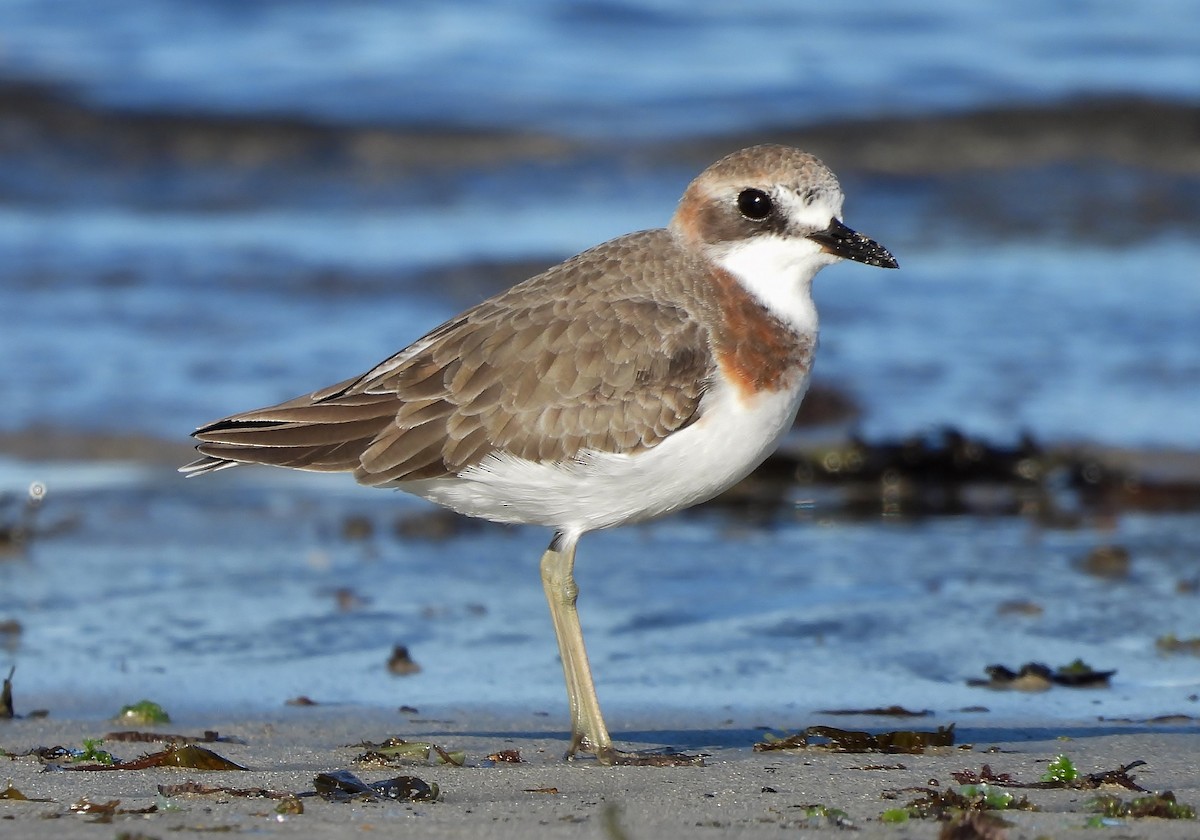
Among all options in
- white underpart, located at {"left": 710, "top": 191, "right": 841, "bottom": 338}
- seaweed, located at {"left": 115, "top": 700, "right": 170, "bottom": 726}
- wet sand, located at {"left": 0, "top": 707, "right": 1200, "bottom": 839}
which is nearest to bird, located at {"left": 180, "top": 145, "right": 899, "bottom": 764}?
white underpart, located at {"left": 710, "top": 191, "right": 841, "bottom": 338}

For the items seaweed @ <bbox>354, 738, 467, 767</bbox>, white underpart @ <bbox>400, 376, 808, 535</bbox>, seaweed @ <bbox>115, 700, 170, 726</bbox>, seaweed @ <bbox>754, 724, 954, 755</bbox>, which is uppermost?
white underpart @ <bbox>400, 376, 808, 535</bbox>

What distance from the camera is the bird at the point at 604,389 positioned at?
5.41m

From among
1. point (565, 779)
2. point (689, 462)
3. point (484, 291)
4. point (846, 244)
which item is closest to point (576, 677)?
point (565, 779)

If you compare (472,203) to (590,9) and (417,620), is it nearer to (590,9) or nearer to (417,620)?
(590,9)

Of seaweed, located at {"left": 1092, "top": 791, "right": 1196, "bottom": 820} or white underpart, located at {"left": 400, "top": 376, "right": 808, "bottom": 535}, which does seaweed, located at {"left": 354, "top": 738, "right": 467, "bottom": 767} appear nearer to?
white underpart, located at {"left": 400, "top": 376, "right": 808, "bottom": 535}

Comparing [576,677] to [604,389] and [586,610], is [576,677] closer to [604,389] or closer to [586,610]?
[604,389]

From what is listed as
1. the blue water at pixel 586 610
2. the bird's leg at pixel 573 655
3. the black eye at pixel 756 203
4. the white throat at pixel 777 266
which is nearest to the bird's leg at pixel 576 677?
the bird's leg at pixel 573 655

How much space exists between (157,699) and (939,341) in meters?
7.02

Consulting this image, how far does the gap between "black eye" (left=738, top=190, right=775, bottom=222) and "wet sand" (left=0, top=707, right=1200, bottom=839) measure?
1.75m

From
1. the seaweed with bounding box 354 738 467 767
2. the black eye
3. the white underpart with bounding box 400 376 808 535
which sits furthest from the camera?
the black eye

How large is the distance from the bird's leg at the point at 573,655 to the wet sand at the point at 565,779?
117 mm

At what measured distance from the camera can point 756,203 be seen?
5.75 metres

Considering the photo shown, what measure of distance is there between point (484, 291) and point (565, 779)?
8719mm

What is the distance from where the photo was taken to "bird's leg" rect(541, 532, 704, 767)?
5211 mm
